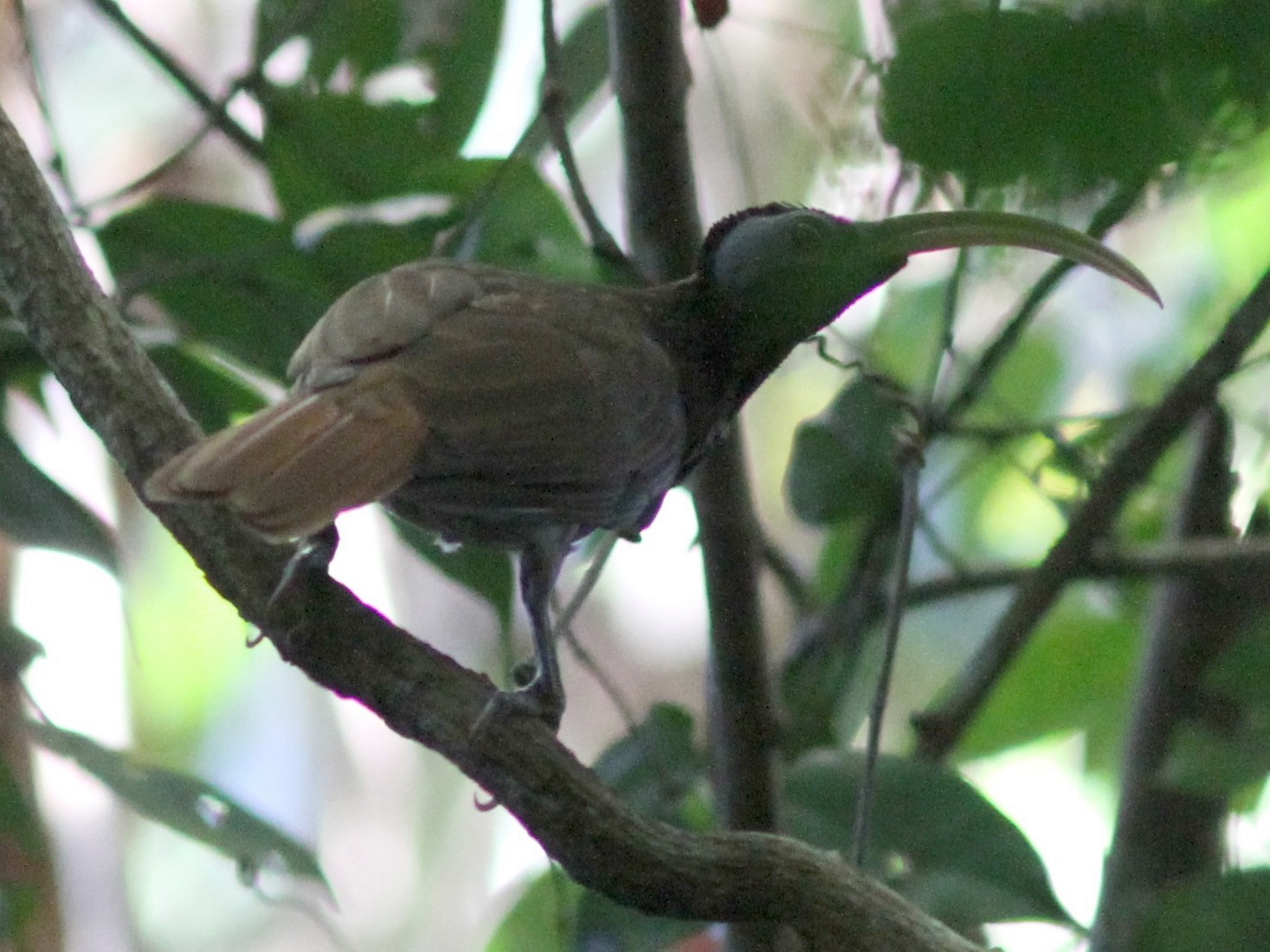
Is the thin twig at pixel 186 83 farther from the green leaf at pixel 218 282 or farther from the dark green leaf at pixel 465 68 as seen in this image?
the dark green leaf at pixel 465 68

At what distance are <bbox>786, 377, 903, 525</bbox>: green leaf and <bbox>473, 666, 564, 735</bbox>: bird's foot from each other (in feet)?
2.77

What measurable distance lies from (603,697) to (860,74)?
454cm

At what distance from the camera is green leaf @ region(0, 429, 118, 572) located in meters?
1.95

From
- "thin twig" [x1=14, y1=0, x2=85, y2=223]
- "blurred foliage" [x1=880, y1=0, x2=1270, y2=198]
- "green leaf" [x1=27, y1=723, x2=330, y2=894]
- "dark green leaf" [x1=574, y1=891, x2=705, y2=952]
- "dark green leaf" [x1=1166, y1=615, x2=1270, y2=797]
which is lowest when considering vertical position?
"green leaf" [x1=27, y1=723, x2=330, y2=894]

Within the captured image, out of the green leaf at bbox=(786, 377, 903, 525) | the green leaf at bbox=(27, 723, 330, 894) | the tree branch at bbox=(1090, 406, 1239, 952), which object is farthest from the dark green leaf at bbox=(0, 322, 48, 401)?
the tree branch at bbox=(1090, 406, 1239, 952)

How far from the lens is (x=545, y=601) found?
1772 millimetres

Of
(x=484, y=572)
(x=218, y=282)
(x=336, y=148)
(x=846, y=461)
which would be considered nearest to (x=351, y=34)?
(x=336, y=148)

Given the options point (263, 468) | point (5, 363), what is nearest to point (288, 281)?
point (5, 363)

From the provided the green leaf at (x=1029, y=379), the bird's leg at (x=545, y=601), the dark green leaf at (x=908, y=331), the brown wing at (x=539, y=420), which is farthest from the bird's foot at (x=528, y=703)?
the green leaf at (x=1029, y=379)

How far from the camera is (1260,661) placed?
1287mm

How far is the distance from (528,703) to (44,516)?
2.74 ft

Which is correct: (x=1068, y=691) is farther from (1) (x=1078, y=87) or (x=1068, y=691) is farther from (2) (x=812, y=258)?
(1) (x=1078, y=87)

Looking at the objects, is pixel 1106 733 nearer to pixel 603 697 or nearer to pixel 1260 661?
pixel 1260 661

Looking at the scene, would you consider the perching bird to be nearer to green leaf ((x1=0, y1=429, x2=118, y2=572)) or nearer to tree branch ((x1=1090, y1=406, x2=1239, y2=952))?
green leaf ((x1=0, y1=429, x2=118, y2=572))
